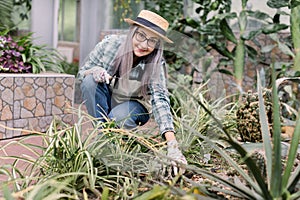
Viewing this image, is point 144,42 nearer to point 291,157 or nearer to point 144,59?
point 144,59

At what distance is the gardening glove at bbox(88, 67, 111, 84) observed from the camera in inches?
93.3

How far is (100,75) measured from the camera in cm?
238

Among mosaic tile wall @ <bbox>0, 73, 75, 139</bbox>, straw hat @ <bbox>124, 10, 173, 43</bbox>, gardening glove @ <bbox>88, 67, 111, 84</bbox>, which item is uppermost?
straw hat @ <bbox>124, 10, 173, 43</bbox>

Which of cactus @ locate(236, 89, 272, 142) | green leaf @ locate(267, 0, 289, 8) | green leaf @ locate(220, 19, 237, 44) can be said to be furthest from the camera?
green leaf @ locate(220, 19, 237, 44)

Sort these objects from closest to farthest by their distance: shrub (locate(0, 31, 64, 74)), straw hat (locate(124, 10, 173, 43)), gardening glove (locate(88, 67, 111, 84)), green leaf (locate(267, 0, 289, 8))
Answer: straw hat (locate(124, 10, 173, 43)), gardening glove (locate(88, 67, 111, 84)), shrub (locate(0, 31, 64, 74)), green leaf (locate(267, 0, 289, 8))

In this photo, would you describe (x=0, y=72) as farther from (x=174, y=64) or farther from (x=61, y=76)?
(x=174, y=64)

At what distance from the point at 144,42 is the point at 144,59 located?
126mm

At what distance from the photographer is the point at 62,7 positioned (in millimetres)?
9055

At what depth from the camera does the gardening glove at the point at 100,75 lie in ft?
7.77

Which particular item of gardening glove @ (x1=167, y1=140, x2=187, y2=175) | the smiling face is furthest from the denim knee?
gardening glove @ (x1=167, y1=140, x2=187, y2=175)

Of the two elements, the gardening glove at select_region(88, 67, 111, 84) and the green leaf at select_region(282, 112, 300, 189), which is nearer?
the green leaf at select_region(282, 112, 300, 189)

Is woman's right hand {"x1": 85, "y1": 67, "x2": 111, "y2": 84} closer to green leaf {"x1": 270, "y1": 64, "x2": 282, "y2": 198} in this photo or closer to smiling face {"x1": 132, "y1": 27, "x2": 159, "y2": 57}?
smiling face {"x1": 132, "y1": 27, "x2": 159, "y2": 57}

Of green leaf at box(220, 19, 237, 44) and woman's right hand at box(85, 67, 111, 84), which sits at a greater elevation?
green leaf at box(220, 19, 237, 44)

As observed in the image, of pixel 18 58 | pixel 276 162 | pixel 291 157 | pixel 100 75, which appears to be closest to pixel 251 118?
pixel 100 75
